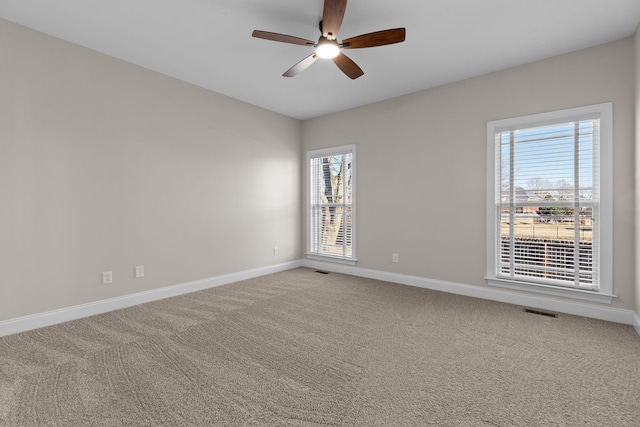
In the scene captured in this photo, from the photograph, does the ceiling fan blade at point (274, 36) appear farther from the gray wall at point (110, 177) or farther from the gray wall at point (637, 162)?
the gray wall at point (637, 162)

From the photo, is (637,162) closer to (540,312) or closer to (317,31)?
(540,312)

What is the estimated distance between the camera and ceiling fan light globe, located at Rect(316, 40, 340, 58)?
98.2 inches

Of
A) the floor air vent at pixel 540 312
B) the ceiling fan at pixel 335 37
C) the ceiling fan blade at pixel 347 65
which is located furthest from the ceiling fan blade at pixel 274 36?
the floor air vent at pixel 540 312

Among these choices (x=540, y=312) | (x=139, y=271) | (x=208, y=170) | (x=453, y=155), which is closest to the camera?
(x=540, y=312)

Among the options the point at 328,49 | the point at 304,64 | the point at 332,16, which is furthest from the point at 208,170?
the point at 332,16

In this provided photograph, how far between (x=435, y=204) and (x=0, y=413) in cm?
424

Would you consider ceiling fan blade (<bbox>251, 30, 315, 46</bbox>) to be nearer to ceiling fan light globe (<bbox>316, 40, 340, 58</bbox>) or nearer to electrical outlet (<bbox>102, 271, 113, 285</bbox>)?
ceiling fan light globe (<bbox>316, 40, 340, 58</bbox>)

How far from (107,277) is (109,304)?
11.3 inches

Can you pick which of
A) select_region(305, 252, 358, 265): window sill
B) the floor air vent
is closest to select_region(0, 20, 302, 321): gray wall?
select_region(305, 252, 358, 265): window sill

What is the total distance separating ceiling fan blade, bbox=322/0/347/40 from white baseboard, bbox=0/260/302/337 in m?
3.30

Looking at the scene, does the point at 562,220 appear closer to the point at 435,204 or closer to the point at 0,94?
the point at 435,204

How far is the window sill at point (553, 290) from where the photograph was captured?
2.97 metres

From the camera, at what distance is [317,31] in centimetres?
279

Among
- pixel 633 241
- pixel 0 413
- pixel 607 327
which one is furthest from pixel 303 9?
pixel 607 327
